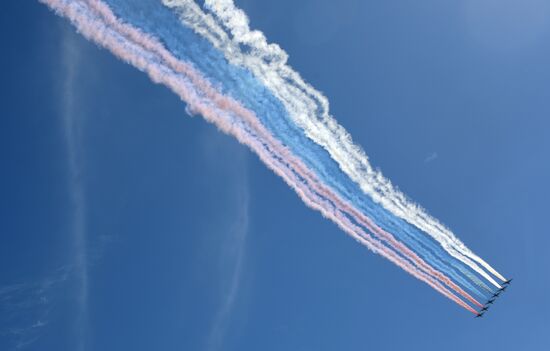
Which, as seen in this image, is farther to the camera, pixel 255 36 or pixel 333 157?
pixel 333 157

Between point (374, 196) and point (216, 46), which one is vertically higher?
point (216, 46)

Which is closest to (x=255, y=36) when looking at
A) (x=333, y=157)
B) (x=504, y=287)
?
(x=333, y=157)

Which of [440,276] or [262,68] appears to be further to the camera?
[440,276]

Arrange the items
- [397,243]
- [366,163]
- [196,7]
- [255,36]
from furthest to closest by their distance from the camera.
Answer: [397,243]
[366,163]
[255,36]
[196,7]

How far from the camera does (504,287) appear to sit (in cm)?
3534

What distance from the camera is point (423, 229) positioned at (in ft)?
99.5

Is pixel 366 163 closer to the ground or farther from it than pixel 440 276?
farther from it

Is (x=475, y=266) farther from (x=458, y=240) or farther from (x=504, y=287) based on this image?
(x=504, y=287)

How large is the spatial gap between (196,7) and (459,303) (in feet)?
85.8

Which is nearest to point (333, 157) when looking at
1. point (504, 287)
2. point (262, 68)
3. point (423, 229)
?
point (262, 68)

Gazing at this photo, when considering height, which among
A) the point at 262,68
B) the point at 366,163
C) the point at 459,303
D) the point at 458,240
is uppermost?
the point at 262,68

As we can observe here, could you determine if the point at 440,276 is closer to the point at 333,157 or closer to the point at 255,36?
the point at 333,157

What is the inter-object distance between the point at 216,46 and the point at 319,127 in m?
7.07

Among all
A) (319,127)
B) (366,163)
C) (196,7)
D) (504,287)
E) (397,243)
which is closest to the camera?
(196,7)
